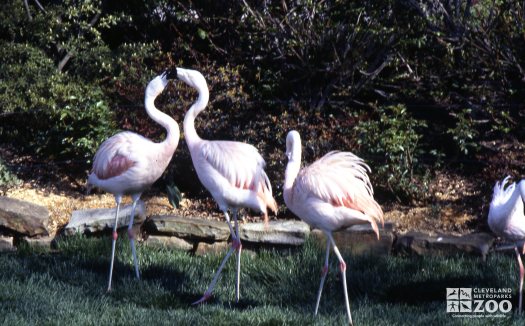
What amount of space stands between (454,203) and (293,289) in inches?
83.5

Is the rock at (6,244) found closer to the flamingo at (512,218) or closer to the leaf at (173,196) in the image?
the leaf at (173,196)

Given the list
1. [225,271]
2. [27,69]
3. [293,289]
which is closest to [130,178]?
[225,271]

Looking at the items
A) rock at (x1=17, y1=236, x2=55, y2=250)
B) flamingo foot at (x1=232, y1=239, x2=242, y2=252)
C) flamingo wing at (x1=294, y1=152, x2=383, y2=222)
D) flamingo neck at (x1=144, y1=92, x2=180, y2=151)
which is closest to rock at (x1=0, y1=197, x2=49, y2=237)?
rock at (x1=17, y1=236, x2=55, y2=250)

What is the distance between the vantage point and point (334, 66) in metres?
8.22

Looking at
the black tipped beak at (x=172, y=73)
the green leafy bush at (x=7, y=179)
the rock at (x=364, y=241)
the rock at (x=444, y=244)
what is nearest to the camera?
the black tipped beak at (x=172, y=73)

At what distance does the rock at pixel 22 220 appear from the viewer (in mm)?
7152

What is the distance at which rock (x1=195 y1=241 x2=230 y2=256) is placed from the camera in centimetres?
712

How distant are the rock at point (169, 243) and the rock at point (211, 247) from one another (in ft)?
0.27

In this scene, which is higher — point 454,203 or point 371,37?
point 371,37

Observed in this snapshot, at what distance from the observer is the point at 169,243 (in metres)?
7.16

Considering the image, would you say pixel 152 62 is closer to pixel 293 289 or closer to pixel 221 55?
pixel 221 55

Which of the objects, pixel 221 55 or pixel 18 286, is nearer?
pixel 18 286

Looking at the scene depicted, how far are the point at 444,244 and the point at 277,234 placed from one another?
136cm

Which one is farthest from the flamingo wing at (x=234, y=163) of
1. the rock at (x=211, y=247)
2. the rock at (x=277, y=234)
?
the rock at (x=211, y=247)
